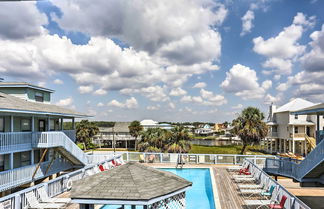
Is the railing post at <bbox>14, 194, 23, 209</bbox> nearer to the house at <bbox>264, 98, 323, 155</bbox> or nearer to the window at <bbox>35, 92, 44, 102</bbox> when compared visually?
the window at <bbox>35, 92, 44, 102</bbox>

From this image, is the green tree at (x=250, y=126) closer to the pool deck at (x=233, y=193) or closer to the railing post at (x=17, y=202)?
the pool deck at (x=233, y=193)

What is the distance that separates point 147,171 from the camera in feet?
23.0

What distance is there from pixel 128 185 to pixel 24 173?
11.5 meters

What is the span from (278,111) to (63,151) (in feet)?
120

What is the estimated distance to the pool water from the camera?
43.8ft

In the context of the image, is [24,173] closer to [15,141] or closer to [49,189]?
[15,141]

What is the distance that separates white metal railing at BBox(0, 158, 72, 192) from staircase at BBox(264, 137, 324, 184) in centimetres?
1578

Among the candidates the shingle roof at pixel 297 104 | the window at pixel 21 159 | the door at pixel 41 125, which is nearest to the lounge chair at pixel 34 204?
the window at pixel 21 159

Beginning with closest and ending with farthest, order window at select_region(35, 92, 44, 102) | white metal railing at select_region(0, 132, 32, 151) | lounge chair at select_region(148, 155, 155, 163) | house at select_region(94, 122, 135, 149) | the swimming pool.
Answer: white metal railing at select_region(0, 132, 32, 151), the swimming pool, window at select_region(35, 92, 44, 102), lounge chair at select_region(148, 155, 155, 163), house at select_region(94, 122, 135, 149)

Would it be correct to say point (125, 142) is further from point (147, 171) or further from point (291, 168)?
point (147, 171)

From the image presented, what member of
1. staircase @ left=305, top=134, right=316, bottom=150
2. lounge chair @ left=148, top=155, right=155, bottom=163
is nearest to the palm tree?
lounge chair @ left=148, top=155, right=155, bottom=163

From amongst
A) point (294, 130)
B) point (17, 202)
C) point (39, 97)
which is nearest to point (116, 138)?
point (294, 130)

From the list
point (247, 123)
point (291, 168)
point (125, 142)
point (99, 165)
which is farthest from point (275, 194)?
point (125, 142)

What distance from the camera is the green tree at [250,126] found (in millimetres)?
32375
